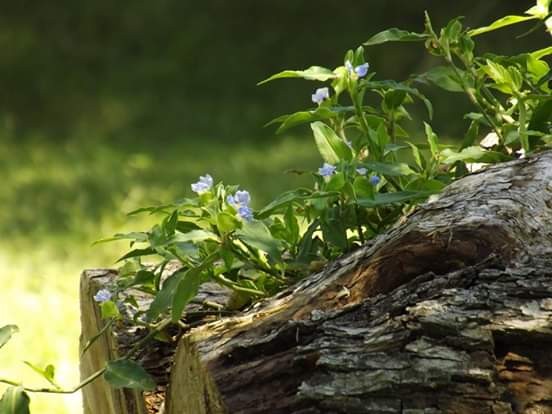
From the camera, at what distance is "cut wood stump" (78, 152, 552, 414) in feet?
3.80

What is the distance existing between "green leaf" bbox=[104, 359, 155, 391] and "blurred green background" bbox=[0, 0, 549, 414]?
1615 millimetres

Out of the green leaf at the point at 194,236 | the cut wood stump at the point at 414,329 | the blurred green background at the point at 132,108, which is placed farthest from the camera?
the blurred green background at the point at 132,108

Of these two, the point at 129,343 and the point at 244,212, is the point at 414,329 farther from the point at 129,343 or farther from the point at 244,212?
the point at 129,343

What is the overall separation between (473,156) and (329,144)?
0.63 feet

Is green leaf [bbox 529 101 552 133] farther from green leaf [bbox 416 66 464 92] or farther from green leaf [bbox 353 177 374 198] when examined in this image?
green leaf [bbox 353 177 374 198]

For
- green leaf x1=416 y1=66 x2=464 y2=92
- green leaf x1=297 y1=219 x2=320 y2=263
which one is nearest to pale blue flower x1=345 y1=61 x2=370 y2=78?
green leaf x1=416 y1=66 x2=464 y2=92

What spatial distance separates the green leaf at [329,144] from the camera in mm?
1514

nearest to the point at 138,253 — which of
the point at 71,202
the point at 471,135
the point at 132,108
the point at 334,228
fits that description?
the point at 334,228

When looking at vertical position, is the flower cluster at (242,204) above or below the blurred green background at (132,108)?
below

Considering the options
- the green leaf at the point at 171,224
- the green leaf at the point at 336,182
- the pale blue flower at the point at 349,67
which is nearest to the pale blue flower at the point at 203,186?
the green leaf at the point at 171,224

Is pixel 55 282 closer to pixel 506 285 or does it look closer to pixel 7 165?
pixel 7 165

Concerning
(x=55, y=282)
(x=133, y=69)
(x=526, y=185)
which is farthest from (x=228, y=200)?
(x=133, y=69)

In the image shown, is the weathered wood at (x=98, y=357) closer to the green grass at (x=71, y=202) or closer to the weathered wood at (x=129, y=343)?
the weathered wood at (x=129, y=343)

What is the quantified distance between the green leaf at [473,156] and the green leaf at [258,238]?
276 millimetres
